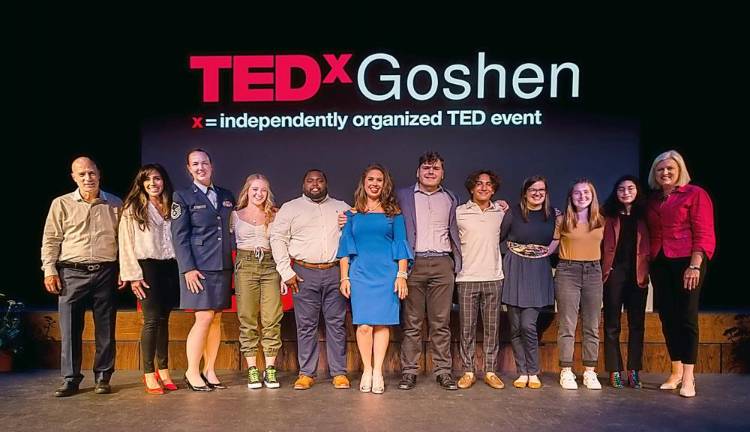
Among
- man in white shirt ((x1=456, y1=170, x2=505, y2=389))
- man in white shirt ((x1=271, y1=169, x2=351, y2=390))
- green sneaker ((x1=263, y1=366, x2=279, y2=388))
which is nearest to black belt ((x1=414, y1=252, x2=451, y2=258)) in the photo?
man in white shirt ((x1=456, y1=170, x2=505, y2=389))

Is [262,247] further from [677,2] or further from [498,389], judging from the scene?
[677,2]

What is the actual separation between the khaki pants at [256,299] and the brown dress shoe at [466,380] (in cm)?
124

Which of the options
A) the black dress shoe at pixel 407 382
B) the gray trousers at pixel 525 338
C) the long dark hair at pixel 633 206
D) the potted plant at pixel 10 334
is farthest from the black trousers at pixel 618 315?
the potted plant at pixel 10 334

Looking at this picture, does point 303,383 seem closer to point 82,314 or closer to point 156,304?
point 156,304

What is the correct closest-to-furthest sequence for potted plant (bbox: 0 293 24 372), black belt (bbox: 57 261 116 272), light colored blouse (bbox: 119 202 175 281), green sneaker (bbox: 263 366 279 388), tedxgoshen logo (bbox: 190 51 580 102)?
1. light colored blouse (bbox: 119 202 175 281)
2. black belt (bbox: 57 261 116 272)
3. green sneaker (bbox: 263 366 279 388)
4. potted plant (bbox: 0 293 24 372)
5. tedxgoshen logo (bbox: 190 51 580 102)

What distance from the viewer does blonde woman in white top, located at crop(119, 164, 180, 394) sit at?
3.70m

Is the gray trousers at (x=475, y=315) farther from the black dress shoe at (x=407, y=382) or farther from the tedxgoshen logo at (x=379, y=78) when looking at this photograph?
the tedxgoshen logo at (x=379, y=78)

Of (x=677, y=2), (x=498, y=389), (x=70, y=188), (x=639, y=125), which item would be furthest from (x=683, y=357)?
(x=70, y=188)

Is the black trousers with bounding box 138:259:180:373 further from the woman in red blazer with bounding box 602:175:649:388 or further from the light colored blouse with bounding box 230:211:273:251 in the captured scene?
the woman in red blazer with bounding box 602:175:649:388

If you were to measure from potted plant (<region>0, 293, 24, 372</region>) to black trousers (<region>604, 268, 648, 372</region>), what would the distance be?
4.21 meters

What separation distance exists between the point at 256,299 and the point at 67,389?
4.30 feet

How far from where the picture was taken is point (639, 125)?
17.4ft

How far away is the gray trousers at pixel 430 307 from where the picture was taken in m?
3.82

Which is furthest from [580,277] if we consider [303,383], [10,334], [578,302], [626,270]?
[10,334]
